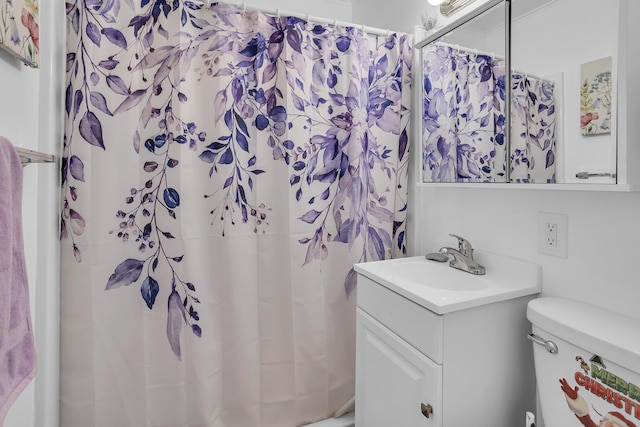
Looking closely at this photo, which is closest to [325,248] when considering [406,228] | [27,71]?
[406,228]

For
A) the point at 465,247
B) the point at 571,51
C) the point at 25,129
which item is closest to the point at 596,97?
the point at 571,51

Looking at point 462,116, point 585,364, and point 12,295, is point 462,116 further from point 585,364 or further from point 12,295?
point 12,295

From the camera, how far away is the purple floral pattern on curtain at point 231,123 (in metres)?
1.29

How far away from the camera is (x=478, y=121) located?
1281 millimetres

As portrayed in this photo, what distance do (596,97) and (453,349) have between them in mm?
803

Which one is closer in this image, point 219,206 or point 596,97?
point 596,97

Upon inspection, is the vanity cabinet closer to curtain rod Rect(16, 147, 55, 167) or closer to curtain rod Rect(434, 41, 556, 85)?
curtain rod Rect(434, 41, 556, 85)

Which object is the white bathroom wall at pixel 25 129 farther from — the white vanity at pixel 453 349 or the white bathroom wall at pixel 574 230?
the white bathroom wall at pixel 574 230

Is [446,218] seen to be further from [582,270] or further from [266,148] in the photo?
[266,148]

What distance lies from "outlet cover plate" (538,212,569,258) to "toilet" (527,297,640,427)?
6.6 inches

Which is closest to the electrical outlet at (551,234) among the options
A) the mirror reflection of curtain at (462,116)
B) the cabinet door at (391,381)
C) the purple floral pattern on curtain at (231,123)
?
the mirror reflection of curtain at (462,116)

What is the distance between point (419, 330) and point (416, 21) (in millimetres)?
1544

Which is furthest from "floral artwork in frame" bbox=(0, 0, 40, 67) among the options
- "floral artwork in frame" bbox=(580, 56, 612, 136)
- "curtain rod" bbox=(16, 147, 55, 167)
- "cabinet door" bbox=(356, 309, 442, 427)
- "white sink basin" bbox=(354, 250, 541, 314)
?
"floral artwork in frame" bbox=(580, 56, 612, 136)

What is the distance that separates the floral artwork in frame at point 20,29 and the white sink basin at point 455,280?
1.25 meters
